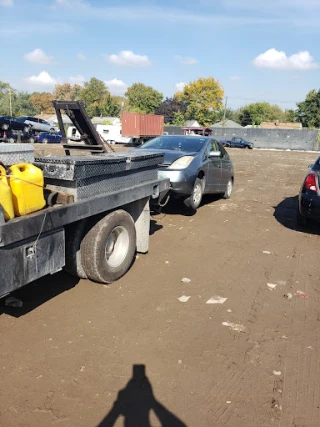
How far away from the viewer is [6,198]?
2.98 metres

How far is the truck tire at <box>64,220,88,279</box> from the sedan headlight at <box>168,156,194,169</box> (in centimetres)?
385

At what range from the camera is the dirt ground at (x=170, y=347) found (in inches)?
105

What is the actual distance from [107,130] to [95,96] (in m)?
75.0

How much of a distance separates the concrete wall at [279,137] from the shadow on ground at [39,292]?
167 ft

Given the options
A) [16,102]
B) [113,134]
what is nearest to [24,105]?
[16,102]

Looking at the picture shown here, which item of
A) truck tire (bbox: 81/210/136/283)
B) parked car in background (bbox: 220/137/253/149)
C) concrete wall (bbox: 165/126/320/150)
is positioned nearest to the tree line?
concrete wall (bbox: 165/126/320/150)

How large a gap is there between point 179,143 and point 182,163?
Result: 1.12 metres

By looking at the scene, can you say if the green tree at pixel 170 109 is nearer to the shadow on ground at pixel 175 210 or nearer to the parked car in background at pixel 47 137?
the parked car in background at pixel 47 137

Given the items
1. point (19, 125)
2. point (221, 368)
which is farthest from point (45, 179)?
point (19, 125)

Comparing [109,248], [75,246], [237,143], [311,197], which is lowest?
[109,248]

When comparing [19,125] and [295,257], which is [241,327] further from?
[19,125]

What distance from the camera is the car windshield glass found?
8533 mm

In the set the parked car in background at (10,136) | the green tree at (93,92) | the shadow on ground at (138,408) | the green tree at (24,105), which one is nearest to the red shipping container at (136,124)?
the parked car in background at (10,136)

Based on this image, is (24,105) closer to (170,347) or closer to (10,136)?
(10,136)
